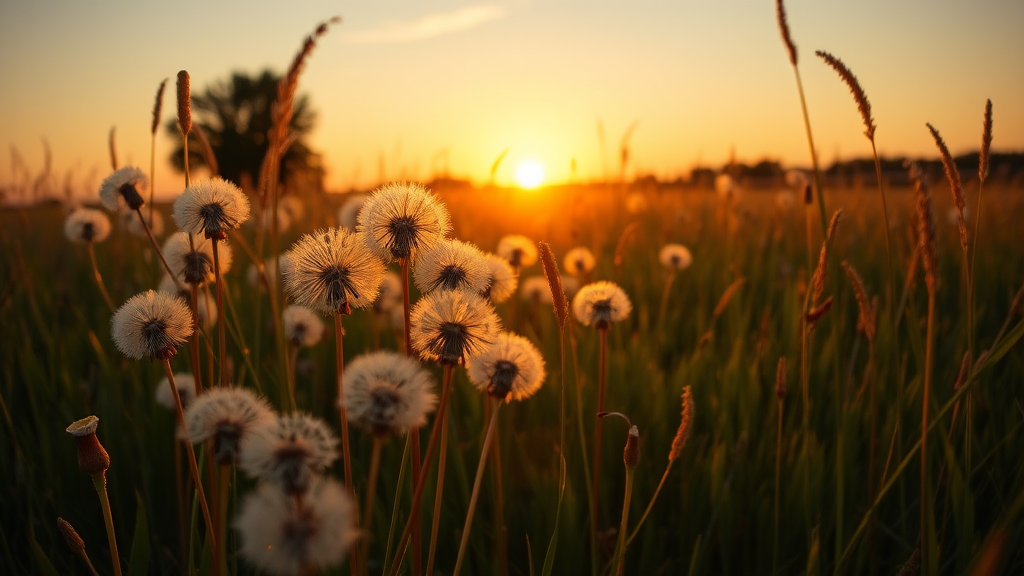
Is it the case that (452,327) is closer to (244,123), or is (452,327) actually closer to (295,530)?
(295,530)

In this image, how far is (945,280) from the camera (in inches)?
132

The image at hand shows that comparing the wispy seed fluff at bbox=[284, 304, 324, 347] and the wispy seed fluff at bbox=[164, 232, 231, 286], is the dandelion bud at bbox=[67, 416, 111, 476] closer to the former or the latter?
the wispy seed fluff at bbox=[164, 232, 231, 286]

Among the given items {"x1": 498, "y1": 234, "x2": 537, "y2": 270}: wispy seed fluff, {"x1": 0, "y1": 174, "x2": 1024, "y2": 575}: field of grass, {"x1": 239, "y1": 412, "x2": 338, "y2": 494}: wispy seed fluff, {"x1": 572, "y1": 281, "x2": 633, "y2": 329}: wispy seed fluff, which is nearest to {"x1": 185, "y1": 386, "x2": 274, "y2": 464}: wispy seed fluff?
{"x1": 239, "y1": 412, "x2": 338, "y2": 494}: wispy seed fluff

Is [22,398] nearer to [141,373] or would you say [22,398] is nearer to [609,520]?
[141,373]

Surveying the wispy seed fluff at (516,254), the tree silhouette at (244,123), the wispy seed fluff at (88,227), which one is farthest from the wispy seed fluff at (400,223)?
the tree silhouette at (244,123)

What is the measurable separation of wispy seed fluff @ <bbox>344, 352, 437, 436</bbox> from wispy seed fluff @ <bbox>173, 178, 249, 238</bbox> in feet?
1.42

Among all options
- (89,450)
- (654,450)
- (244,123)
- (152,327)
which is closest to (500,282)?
(152,327)

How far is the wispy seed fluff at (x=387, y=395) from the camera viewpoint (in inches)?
22.5

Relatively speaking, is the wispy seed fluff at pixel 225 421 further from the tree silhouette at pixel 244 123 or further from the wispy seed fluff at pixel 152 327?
the tree silhouette at pixel 244 123

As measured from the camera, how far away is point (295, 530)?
47 centimetres

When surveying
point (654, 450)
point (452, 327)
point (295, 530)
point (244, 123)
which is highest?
point (244, 123)

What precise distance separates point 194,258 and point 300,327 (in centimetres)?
47

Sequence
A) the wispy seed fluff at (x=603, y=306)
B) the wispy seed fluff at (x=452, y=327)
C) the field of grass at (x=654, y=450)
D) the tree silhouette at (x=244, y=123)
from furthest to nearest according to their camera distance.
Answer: the tree silhouette at (x=244, y=123), the wispy seed fluff at (x=603, y=306), the field of grass at (x=654, y=450), the wispy seed fluff at (x=452, y=327)

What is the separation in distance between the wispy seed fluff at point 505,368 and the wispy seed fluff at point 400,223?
0.17 meters
